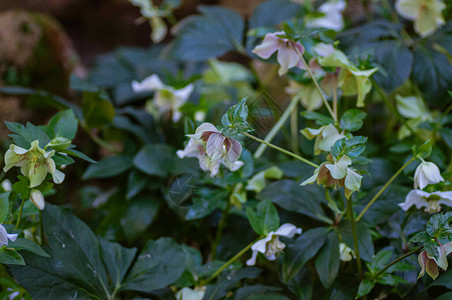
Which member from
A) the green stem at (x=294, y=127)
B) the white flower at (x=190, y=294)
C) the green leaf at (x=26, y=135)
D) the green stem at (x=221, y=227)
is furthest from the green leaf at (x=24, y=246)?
the green stem at (x=294, y=127)

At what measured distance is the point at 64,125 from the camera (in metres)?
0.65

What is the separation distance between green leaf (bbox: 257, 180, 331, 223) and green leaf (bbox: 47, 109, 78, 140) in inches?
12.3

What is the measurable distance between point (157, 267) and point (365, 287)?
0.31m

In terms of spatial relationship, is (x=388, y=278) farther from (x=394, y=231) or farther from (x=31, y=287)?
(x=31, y=287)

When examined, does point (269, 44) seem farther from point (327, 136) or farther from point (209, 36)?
point (209, 36)

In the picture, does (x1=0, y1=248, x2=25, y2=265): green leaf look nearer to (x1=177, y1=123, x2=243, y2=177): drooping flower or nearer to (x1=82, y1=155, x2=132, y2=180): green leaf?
(x1=177, y1=123, x2=243, y2=177): drooping flower

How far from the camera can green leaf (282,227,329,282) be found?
0.63 meters

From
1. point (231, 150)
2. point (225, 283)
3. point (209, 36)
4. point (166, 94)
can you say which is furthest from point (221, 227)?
point (209, 36)

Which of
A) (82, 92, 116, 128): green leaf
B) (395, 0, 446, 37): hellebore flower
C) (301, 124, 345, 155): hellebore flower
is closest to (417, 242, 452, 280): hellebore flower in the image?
(301, 124, 345, 155): hellebore flower

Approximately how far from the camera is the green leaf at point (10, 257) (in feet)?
1.69

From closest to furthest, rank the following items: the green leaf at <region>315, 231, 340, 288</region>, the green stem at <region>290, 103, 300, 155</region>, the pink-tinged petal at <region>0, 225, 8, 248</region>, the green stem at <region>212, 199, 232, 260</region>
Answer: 1. the pink-tinged petal at <region>0, 225, 8, 248</region>
2. the green leaf at <region>315, 231, 340, 288</region>
3. the green stem at <region>212, 199, 232, 260</region>
4. the green stem at <region>290, 103, 300, 155</region>

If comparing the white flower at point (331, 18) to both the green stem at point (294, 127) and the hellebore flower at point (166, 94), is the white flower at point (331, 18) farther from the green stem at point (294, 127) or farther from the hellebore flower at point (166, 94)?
the hellebore flower at point (166, 94)

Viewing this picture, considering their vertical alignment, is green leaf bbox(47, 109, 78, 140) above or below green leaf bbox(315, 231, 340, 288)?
Result: above

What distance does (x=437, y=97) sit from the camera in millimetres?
881
